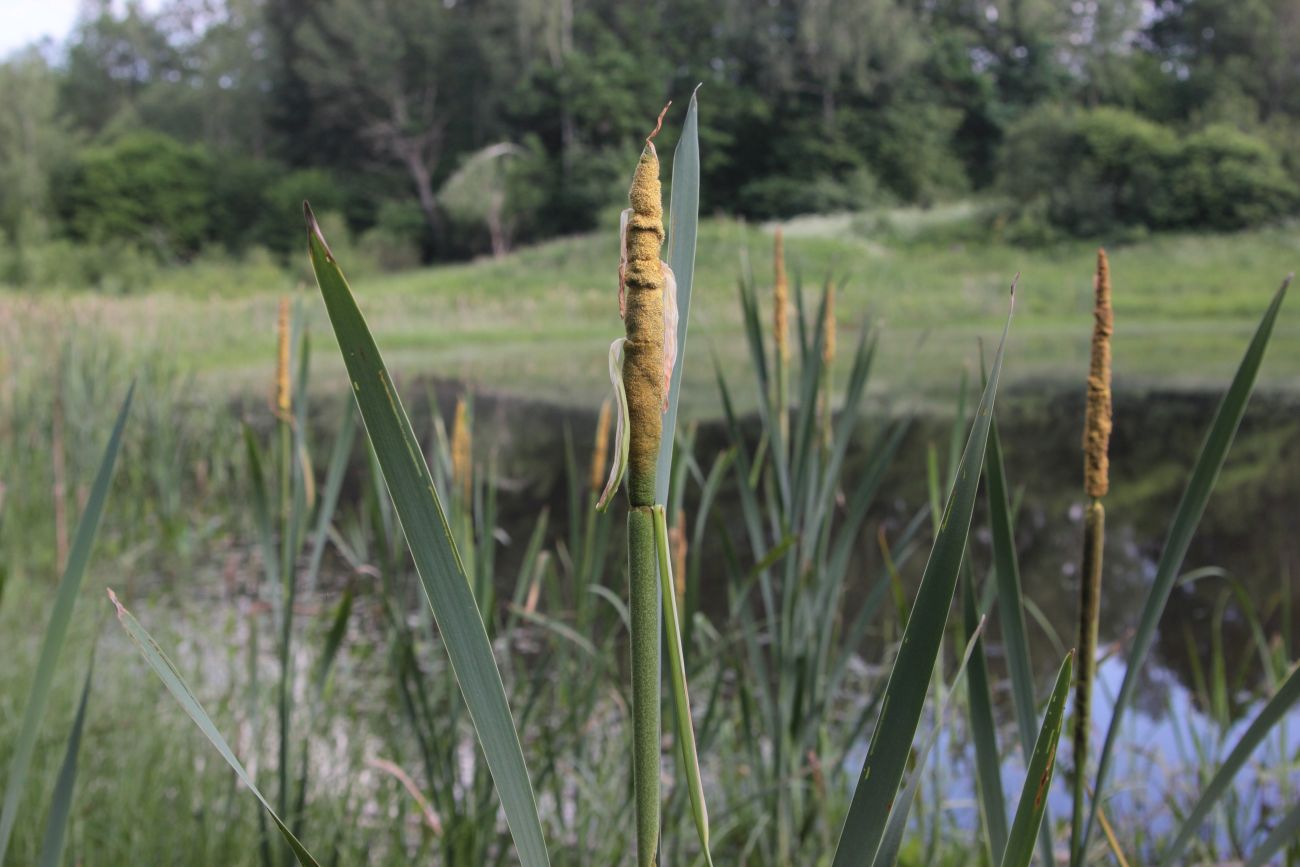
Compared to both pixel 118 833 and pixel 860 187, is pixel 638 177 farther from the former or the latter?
pixel 860 187

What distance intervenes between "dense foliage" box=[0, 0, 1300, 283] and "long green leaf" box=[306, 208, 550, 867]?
1621cm

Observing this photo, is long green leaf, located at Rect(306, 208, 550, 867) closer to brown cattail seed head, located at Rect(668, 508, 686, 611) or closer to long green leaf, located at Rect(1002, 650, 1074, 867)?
long green leaf, located at Rect(1002, 650, 1074, 867)

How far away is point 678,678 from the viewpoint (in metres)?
0.24

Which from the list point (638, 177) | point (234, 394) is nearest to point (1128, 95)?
point (234, 394)

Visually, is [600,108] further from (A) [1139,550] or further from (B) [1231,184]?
(A) [1139,550]

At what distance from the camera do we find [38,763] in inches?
48.4

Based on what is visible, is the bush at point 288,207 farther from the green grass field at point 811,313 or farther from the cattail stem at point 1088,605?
the cattail stem at point 1088,605

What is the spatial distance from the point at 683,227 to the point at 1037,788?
189 millimetres

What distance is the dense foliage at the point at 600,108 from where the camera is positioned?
18.6 meters

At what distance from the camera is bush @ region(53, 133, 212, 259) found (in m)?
20.4

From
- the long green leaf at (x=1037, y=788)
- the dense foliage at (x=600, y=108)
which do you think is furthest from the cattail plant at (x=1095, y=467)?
the dense foliage at (x=600, y=108)

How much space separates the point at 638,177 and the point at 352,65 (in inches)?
942

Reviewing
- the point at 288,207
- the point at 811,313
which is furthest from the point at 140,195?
the point at 811,313

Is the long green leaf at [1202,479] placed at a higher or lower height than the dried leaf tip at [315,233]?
lower
